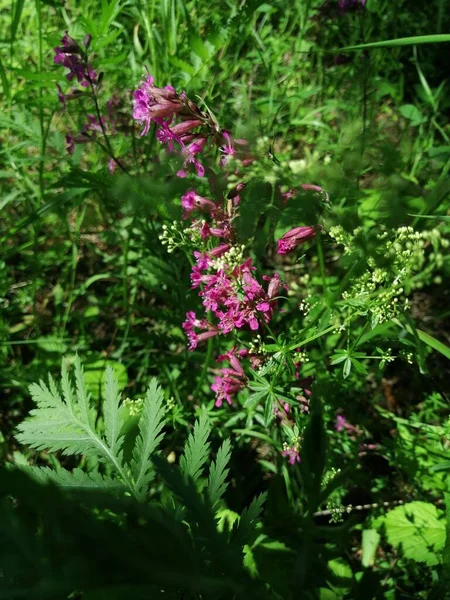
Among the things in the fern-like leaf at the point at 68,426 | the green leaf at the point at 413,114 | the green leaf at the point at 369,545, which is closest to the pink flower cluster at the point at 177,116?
the fern-like leaf at the point at 68,426

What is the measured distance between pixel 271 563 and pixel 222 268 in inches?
43.4

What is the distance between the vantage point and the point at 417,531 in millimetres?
2002

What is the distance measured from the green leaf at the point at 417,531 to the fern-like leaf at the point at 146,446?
1.13 m

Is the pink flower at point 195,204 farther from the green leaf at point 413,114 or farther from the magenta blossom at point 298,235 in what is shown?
the green leaf at point 413,114

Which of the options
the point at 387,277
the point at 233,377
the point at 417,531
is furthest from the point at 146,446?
the point at 417,531

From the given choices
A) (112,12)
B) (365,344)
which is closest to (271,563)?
(365,344)

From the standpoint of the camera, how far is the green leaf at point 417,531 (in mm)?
1926

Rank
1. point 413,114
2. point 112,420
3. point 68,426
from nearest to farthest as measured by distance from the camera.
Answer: point 112,420
point 68,426
point 413,114

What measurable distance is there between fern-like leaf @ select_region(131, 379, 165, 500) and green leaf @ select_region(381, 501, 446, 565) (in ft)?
3.70

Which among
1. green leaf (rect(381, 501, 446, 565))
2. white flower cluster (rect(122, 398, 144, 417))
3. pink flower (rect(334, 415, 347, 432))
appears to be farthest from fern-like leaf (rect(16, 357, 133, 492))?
green leaf (rect(381, 501, 446, 565))

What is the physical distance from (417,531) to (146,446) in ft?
4.04

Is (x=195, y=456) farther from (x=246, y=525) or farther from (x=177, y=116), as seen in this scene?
(x=177, y=116)

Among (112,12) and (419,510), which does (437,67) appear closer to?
(112,12)

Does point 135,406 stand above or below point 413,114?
below
